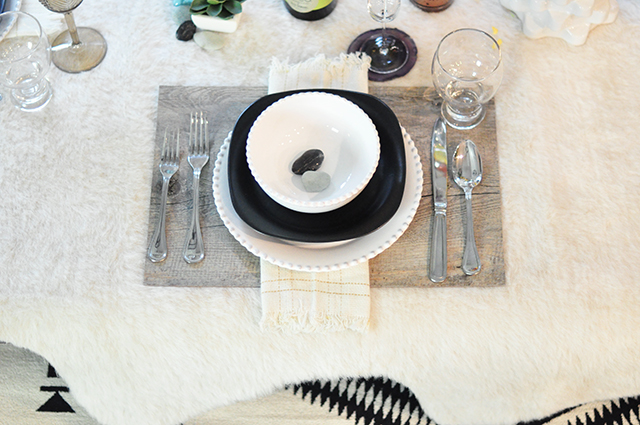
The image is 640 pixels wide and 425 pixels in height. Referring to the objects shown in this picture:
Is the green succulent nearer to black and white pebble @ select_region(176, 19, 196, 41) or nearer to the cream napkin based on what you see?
black and white pebble @ select_region(176, 19, 196, 41)

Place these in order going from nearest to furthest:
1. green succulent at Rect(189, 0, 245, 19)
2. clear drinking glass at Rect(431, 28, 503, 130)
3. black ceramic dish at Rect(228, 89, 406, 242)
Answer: black ceramic dish at Rect(228, 89, 406, 242), clear drinking glass at Rect(431, 28, 503, 130), green succulent at Rect(189, 0, 245, 19)

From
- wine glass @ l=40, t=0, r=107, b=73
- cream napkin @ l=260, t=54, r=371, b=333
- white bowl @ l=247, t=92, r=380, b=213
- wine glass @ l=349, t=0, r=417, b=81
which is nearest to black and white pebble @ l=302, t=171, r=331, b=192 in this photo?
white bowl @ l=247, t=92, r=380, b=213

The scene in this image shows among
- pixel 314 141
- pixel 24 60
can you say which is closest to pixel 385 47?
pixel 314 141

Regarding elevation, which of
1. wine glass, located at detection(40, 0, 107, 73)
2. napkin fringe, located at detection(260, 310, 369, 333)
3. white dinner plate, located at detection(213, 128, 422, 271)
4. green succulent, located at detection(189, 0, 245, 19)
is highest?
green succulent, located at detection(189, 0, 245, 19)

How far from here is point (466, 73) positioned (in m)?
0.88

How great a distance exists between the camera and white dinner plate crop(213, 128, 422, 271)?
0.70 m

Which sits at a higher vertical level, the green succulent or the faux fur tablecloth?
the green succulent

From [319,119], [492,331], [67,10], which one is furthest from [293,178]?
[67,10]

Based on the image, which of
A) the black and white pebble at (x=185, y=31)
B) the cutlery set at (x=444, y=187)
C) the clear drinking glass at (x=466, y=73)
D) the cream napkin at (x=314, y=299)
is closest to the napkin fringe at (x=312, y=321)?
the cream napkin at (x=314, y=299)

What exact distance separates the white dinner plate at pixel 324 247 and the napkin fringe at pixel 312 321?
0.09m

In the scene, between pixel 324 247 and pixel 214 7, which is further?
pixel 214 7

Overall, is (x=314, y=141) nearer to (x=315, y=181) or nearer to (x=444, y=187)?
(x=315, y=181)

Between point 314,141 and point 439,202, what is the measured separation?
0.67ft

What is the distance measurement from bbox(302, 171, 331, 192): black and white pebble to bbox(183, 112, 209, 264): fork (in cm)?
17
